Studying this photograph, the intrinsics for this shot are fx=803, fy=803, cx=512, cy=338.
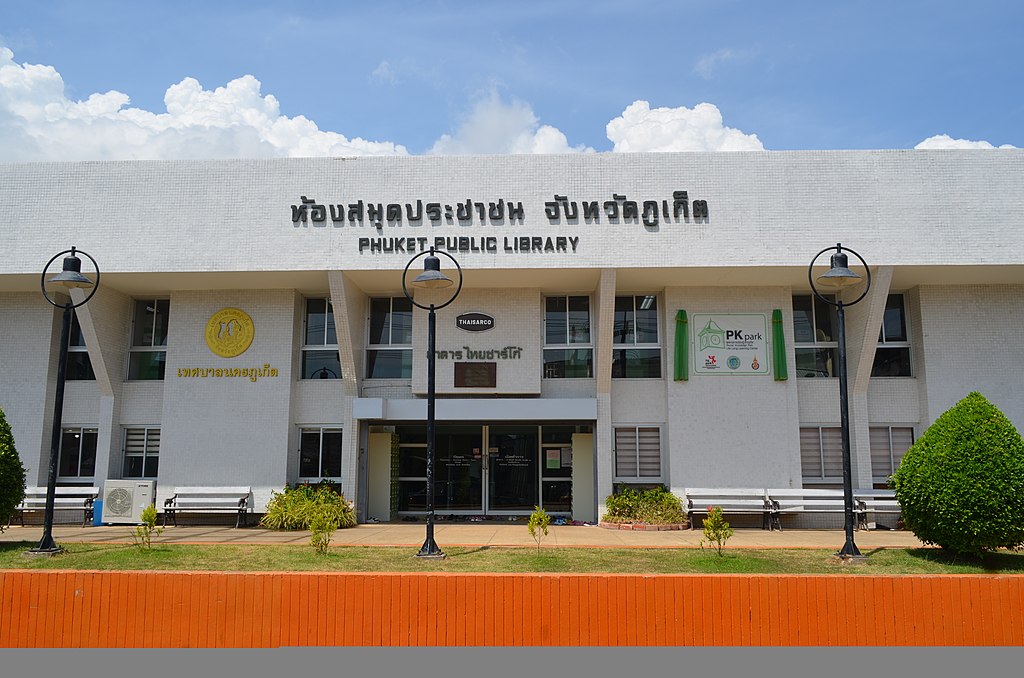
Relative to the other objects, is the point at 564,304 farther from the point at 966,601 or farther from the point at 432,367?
the point at 966,601

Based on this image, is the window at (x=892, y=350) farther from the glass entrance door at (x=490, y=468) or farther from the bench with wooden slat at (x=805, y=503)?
the glass entrance door at (x=490, y=468)

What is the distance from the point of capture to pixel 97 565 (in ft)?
36.7

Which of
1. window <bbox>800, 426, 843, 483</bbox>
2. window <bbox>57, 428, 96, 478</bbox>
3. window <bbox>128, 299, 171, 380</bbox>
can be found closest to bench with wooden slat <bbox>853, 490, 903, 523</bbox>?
window <bbox>800, 426, 843, 483</bbox>

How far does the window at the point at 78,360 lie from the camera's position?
1983cm

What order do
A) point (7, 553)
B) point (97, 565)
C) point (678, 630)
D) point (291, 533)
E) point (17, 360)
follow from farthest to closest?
point (17, 360), point (291, 533), point (7, 553), point (97, 565), point (678, 630)

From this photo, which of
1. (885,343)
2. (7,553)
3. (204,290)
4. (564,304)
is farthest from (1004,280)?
(7,553)

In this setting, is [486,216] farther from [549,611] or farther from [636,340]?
[549,611]

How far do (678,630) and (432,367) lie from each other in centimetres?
554

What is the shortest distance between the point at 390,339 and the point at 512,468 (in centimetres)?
437

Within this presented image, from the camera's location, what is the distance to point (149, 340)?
20.0 metres

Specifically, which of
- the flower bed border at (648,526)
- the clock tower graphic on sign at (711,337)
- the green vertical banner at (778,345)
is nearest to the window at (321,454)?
the flower bed border at (648,526)

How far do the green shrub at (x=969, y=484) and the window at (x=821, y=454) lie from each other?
7.14 meters

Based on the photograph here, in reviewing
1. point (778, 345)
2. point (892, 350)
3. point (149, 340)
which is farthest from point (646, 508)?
point (149, 340)

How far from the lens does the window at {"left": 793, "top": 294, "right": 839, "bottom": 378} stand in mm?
18875
